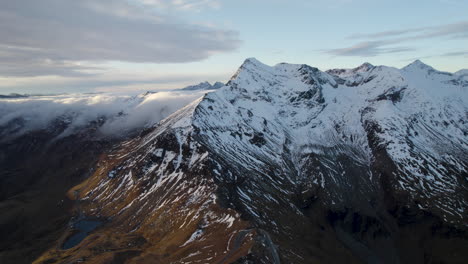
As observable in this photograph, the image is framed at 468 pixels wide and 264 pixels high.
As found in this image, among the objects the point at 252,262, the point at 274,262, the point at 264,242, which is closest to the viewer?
the point at 252,262

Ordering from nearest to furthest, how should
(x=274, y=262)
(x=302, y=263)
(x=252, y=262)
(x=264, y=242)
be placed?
(x=252, y=262) → (x=274, y=262) → (x=264, y=242) → (x=302, y=263)

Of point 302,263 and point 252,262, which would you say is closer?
point 252,262

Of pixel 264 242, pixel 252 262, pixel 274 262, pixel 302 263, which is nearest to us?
pixel 252 262

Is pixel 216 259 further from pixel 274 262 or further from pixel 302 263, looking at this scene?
pixel 302 263

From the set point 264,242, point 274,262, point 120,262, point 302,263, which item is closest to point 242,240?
point 264,242

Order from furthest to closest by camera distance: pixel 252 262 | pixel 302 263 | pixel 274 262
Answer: pixel 302 263, pixel 274 262, pixel 252 262

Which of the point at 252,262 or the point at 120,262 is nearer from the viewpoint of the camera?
the point at 252,262

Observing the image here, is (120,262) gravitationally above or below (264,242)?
below

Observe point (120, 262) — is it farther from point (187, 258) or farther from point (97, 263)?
point (187, 258)

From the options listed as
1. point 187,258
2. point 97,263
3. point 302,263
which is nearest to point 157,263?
point 187,258
